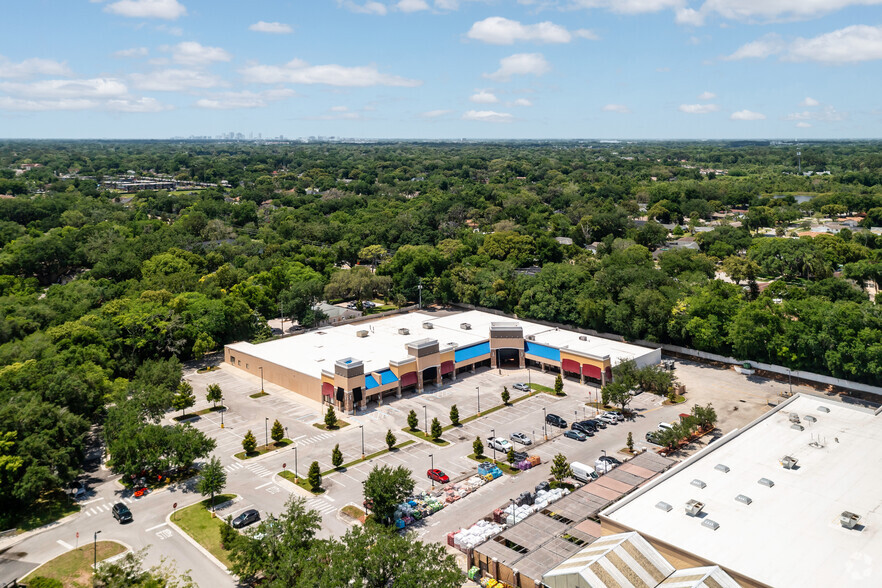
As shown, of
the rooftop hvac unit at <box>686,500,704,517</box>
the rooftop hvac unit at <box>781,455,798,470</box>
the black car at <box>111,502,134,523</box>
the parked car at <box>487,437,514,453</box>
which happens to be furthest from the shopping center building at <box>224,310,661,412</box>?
the rooftop hvac unit at <box>686,500,704,517</box>

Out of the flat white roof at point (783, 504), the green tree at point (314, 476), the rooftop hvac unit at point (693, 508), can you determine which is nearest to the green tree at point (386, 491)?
the green tree at point (314, 476)

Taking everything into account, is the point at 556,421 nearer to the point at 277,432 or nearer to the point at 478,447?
the point at 478,447

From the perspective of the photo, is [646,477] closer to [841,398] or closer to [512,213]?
[841,398]

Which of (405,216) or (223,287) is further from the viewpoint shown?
(405,216)

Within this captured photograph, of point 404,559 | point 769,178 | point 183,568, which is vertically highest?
point 769,178

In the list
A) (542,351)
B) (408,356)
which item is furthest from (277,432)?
(542,351)

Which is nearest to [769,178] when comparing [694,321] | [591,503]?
[694,321]
